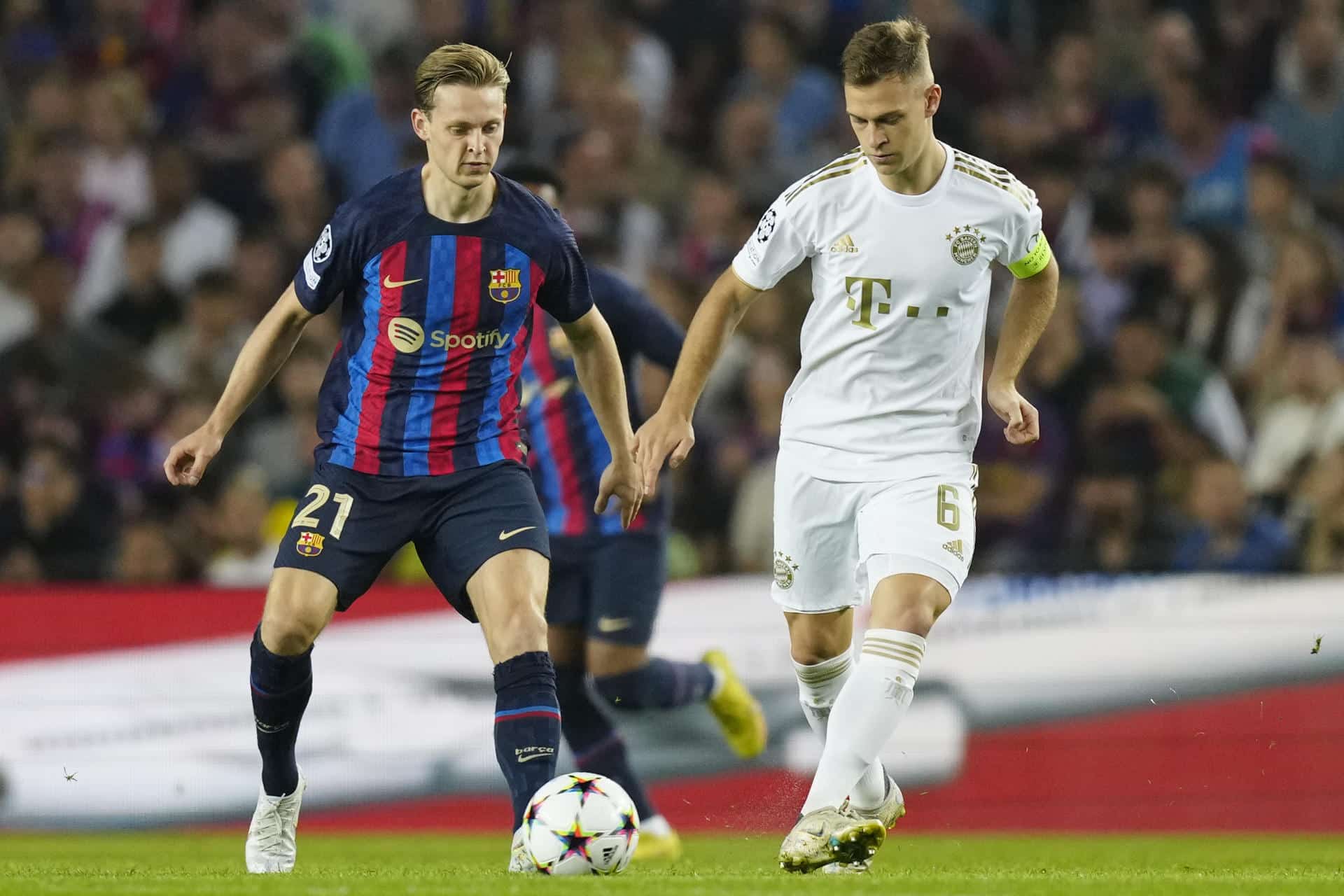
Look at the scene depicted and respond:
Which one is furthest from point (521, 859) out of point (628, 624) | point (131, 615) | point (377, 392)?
point (131, 615)

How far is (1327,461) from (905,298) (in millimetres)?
4330

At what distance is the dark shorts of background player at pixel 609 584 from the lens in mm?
7508

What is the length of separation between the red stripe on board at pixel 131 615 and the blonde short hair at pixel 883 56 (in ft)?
14.1

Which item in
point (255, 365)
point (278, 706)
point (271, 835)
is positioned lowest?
point (271, 835)

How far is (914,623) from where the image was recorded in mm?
5566

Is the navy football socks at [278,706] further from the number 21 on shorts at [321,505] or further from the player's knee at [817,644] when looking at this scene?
the player's knee at [817,644]

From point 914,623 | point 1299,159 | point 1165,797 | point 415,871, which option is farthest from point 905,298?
point 1299,159

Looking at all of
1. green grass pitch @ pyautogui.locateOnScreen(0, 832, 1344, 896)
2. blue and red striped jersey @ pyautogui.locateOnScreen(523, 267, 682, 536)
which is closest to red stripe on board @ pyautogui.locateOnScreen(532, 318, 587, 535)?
blue and red striped jersey @ pyautogui.locateOnScreen(523, 267, 682, 536)

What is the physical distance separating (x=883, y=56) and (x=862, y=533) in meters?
1.38

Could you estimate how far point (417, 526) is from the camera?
583cm

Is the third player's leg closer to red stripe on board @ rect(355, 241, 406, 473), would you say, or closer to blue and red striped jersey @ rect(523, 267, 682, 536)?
blue and red striped jersey @ rect(523, 267, 682, 536)

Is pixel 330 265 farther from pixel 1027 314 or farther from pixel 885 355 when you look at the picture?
pixel 1027 314

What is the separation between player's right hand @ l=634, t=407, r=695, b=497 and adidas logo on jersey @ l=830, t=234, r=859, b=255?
674 mm

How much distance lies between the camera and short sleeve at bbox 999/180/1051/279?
5984 millimetres
